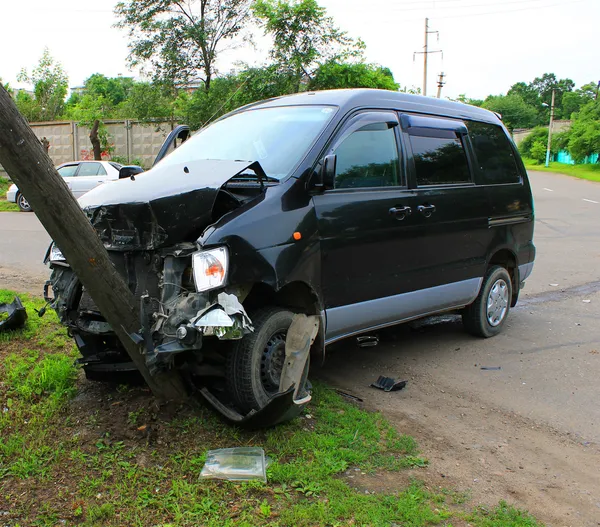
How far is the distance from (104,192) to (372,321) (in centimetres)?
217

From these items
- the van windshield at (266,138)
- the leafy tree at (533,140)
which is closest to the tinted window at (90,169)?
the van windshield at (266,138)

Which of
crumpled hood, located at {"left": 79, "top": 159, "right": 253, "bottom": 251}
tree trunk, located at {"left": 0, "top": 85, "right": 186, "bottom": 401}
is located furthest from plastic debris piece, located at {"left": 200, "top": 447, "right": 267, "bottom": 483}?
crumpled hood, located at {"left": 79, "top": 159, "right": 253, "bottom": 251}

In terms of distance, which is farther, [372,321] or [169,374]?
[372,321]

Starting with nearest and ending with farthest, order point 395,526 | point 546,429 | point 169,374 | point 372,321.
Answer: point 395,526, point 169,374, point 546,429, point 372,321

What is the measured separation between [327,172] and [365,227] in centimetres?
65

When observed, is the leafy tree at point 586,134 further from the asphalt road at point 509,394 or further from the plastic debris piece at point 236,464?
the plastic debris piece at point 236,464

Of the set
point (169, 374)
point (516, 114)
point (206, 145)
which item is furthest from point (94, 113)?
point (516, 114)

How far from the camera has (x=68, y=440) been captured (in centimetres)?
345

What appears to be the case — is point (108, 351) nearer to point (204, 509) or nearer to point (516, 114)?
point (204, 509)

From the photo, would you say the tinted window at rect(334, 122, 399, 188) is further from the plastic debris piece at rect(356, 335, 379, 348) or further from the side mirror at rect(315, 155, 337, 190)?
the plastic debris piece at rect(356, 335, 379, 348)

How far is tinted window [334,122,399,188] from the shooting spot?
4348 millimetres

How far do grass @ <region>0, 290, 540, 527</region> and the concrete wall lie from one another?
19793 mm

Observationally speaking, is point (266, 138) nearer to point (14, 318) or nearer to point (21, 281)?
point (14, 318)

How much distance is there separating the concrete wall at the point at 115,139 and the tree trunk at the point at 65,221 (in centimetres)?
2014
